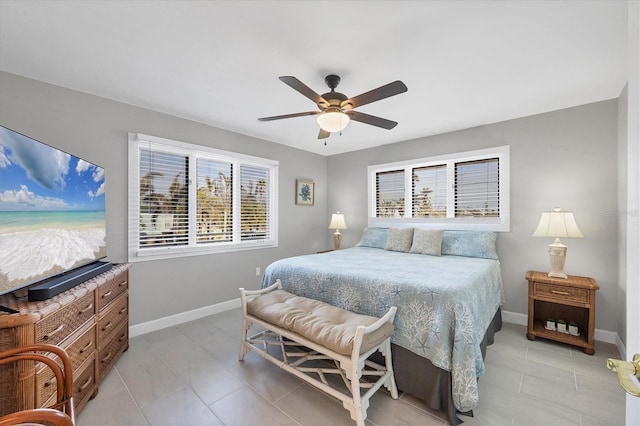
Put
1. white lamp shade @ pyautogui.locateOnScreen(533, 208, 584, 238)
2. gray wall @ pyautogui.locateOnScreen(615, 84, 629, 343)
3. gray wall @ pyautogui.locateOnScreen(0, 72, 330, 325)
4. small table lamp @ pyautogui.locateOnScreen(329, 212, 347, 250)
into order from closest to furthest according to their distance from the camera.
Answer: gray wall @ pyautogui.locateOnScreen(0, 72, 330, 325) < gray wall @ pyautogui.locateOnScreen(615, 84, 629, 343) < white lamp shade @ pyautogui.locateOnScreen(533, 208, 584, 238) < small table lamp @ pyautogui.locateOnScreen(329, 212, 347, 250)

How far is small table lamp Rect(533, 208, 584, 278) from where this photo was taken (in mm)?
2617

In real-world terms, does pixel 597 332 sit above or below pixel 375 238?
below

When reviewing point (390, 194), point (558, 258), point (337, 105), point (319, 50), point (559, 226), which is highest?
point (319, 50)

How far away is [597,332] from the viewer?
2.71 meters

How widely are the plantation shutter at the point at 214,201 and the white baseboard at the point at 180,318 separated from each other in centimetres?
85

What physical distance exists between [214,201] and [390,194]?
8.75 ft

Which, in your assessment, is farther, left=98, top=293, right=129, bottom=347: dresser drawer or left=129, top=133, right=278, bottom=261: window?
left=129, top=133, right=278, bottom=261: window

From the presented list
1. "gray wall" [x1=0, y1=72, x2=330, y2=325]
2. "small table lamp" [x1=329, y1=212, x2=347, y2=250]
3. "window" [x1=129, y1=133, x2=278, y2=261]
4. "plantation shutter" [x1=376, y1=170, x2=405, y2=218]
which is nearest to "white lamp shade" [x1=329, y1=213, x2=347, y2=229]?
"small table lamp" [x1=329, y1=212, x2=347, y2=250]

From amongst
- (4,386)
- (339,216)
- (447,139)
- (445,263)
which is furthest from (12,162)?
(447,139)

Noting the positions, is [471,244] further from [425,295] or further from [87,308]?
[87,308]

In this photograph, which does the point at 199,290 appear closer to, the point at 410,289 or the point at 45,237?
the point at 45,237

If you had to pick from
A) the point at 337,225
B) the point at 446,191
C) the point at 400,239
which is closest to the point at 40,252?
the point at 400,239

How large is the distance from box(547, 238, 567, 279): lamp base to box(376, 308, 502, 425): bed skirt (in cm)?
188

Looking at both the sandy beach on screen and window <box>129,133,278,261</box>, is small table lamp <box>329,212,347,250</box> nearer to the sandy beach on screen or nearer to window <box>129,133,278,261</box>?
window <box>129,133,278,261</box>
